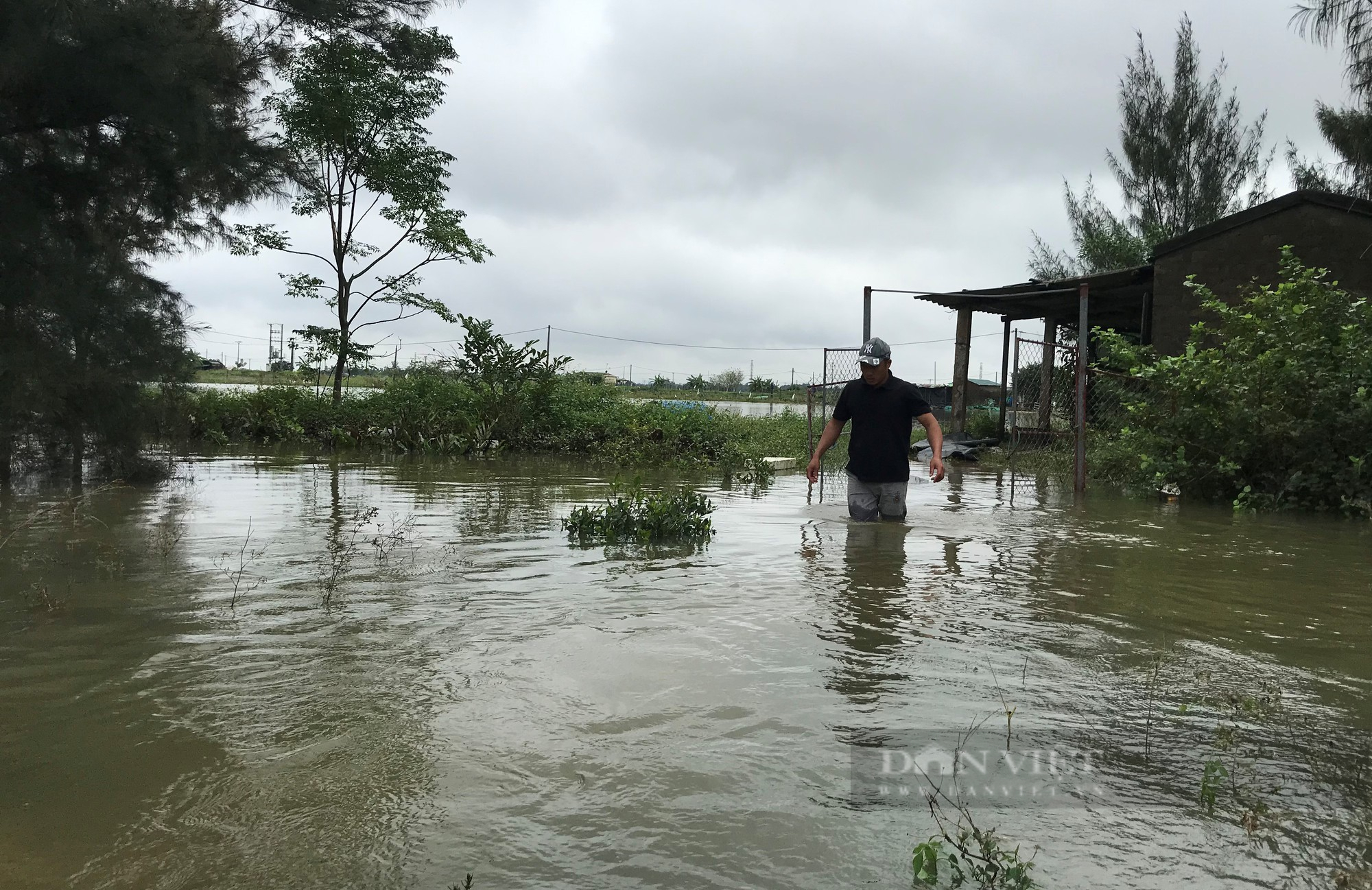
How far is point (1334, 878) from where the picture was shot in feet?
9.09

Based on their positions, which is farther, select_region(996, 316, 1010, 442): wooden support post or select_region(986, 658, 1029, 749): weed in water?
select_region(996, 316, 1010, 442): wooden support post

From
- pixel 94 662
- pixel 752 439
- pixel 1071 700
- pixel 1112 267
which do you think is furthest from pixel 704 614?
pixel 1112 267

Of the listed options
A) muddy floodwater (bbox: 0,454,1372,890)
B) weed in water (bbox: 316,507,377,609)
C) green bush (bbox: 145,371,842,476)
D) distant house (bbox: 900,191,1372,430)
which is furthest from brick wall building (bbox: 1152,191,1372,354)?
weed in water (bbox: 316,507,377,609)

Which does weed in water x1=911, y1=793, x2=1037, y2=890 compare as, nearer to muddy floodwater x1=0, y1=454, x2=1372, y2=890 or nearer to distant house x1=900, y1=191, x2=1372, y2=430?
muddy floodwater x1=0, y1=454, x2=1372, y2=890

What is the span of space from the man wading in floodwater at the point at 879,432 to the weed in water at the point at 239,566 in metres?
4.83

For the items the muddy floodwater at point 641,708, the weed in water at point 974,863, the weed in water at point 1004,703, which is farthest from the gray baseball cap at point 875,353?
the weed in water at point 974,863

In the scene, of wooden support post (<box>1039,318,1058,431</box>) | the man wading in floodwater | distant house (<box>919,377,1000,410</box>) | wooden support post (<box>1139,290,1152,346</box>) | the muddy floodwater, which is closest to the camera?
the muddy floodwater

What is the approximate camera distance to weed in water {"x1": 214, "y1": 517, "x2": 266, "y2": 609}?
6.26 m

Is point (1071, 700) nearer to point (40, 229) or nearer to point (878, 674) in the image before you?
point (878, 674)

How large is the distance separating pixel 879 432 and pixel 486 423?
42.0ft

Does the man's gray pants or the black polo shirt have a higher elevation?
the black polo shirt

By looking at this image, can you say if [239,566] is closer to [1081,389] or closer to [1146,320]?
[1081,389]

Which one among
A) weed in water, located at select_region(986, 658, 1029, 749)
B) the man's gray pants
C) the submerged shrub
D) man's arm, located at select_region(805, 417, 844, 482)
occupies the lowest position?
weed in water, located at select_region(986, 658, 1029, 749)

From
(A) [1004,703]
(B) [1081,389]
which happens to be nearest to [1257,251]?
(B) [1081,389]
